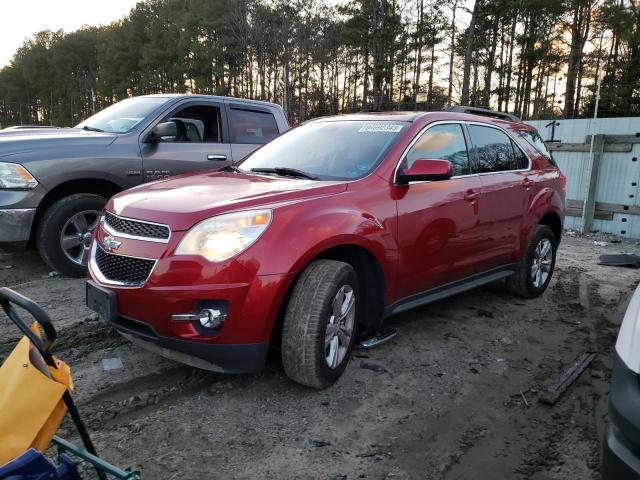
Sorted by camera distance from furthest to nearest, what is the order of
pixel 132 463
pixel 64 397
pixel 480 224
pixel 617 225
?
pixel 617 225, pixel 480 224, pixel 132 463, pixel 64 397

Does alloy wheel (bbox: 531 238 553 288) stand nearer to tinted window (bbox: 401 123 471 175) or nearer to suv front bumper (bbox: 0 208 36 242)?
tinted window (bbox: 401 123 471 175)

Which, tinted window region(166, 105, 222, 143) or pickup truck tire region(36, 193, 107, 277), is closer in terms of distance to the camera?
pickup truck tire region(36, 193, 107, 277)

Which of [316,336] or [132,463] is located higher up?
[316,336]

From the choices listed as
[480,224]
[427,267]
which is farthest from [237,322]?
[480,224]

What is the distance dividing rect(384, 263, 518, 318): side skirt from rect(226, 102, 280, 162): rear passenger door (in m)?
3.23

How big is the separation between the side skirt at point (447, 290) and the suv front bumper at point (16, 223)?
354 centimetres

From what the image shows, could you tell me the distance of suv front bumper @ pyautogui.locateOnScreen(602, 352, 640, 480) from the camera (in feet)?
5.54

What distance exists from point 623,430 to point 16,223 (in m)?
5.00

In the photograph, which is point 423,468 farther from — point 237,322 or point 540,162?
point 540,162

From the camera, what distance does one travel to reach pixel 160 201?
3045 millimetres

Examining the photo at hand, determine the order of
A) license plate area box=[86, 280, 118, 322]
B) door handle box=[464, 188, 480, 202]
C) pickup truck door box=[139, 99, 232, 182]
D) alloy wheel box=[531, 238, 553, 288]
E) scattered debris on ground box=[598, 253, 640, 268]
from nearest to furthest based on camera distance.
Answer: license plate area box=[86, 280, 118, 322] → door handle box=[464, 188, 480, 202] → alloy wheel box=[531, 238, 553, 288] → pickup truck door box=[139, 99, 232, 182] → scattered debris on ground box=[598, 253, 640, 268]

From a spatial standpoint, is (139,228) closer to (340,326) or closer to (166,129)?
(340,326)

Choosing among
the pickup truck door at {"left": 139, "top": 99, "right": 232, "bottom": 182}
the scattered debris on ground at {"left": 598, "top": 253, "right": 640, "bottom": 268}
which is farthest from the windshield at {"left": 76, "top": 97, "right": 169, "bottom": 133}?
the scattered debris on ground at {"left": 598, "top": 253, "right": 640, "bottom": 268}

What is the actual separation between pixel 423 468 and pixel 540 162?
12.5ft
